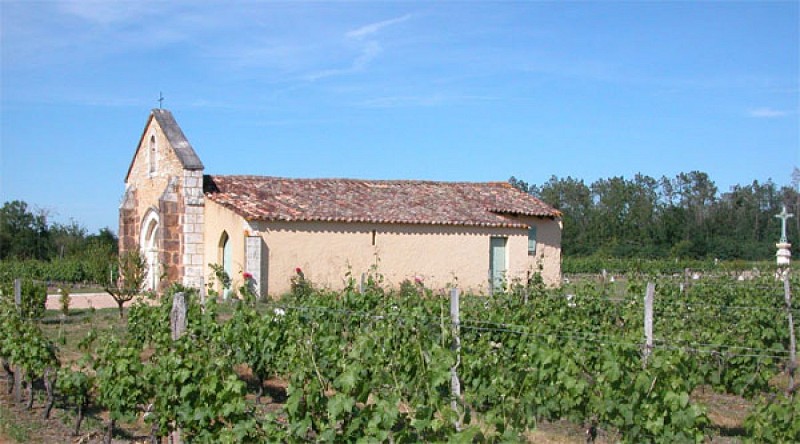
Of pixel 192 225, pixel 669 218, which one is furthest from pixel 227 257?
pixel 669 218

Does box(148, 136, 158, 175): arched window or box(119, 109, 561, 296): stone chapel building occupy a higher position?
box(148, 136, 158, 175): arched window

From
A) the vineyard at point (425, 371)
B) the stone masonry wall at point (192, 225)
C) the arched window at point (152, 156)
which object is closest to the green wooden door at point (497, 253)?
the stone masonry wall at point (192, 225)

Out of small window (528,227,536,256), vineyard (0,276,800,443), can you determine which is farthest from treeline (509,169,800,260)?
vineyard (0,276,800,443)

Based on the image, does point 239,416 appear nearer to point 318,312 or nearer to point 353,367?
point 353,367

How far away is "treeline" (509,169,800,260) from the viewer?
52469mm

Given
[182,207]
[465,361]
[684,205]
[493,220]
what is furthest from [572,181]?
[465,361]

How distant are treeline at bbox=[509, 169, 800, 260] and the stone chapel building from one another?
28.1 meters

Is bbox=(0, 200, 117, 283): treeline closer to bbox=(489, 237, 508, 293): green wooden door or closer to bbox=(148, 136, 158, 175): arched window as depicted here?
bbox=(148, 136, 158, 175): arched window

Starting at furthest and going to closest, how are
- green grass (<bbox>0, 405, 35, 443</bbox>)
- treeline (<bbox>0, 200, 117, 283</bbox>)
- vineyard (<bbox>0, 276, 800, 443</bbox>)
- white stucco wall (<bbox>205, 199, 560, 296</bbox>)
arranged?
treeline (<bbox>0, 200, 117, 283</bbox>) → white stucco wall (<bbox>205, 199, 560, 296</bbox>) → green grass (<bbox>0, 405, 35, 443</bbox>) → vineyard (<bbox>0, 276, 800, 443</bbox>)

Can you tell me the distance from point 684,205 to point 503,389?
2466 inches

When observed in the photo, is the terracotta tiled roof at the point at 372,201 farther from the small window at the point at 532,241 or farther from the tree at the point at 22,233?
the tree at the point at 22,233

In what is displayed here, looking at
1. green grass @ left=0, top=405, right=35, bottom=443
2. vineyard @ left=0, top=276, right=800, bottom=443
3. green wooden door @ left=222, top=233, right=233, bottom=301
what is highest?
green wooden door @ left=222, top=233, right=233, bottom=301

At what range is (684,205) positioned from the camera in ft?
216

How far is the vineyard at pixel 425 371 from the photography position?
227 inches
